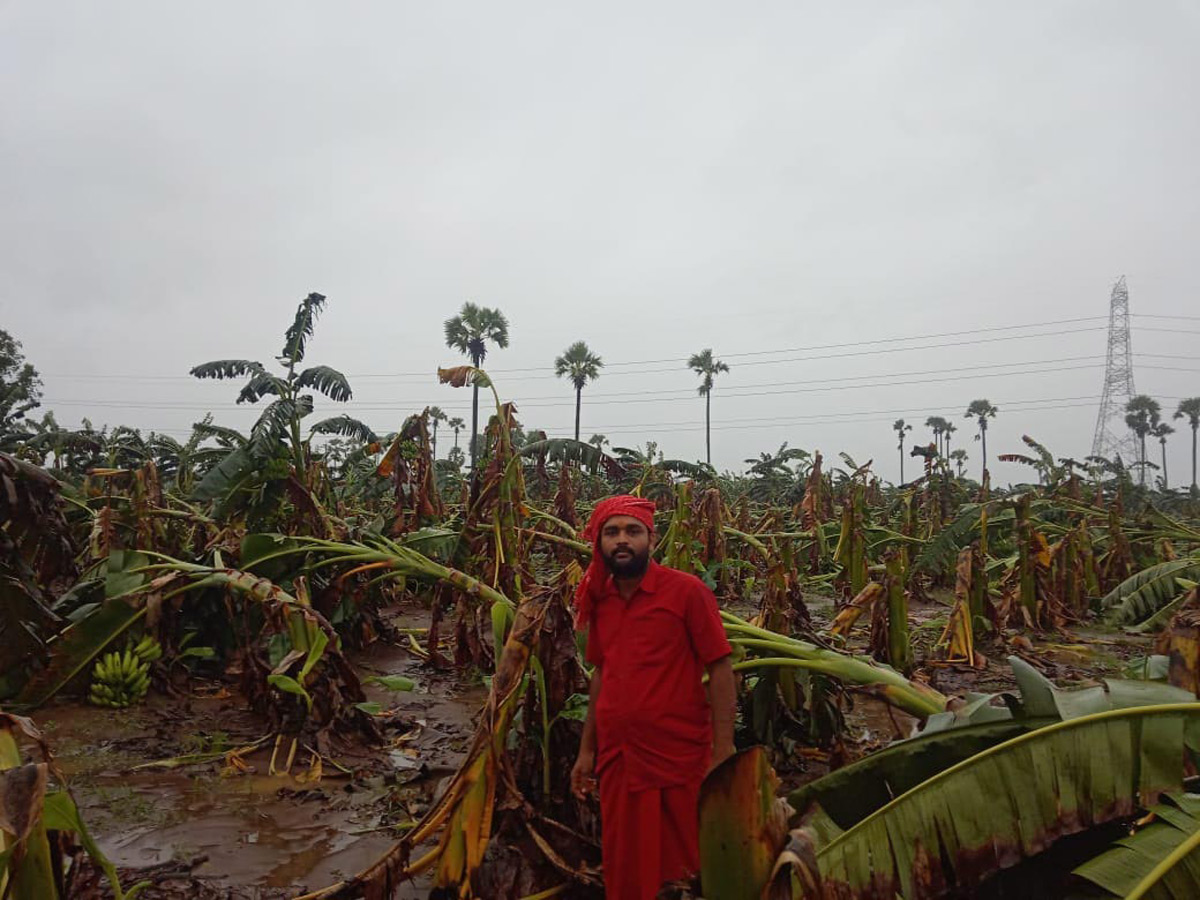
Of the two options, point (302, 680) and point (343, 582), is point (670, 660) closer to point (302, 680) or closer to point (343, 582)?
point (302, 680)

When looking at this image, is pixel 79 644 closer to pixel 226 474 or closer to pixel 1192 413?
pixel 226 474

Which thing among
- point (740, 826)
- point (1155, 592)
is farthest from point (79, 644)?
point (1155, 592)

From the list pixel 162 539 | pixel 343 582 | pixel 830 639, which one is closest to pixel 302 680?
pixel 343 582

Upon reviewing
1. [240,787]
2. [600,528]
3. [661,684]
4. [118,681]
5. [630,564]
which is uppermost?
[600,528]

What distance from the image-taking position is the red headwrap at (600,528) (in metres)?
2.76

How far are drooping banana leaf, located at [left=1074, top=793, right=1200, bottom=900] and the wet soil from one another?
2.57 meters

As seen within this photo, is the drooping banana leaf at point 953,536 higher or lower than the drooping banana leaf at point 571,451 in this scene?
lower

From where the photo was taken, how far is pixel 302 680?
167 inches

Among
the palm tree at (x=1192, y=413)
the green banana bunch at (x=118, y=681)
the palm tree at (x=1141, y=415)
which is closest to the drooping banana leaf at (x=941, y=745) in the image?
the green banana bunch at (x=118, y=681)

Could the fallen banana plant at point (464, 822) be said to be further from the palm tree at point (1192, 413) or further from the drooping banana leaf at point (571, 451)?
the palm tree at point (1192, 413)

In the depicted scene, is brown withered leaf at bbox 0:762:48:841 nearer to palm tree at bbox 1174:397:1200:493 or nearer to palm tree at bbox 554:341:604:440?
palm tree at bbox 554:341:604:440

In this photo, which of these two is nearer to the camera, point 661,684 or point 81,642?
point 661,684

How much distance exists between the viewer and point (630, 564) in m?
2.70

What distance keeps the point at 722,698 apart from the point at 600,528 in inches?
30.5
